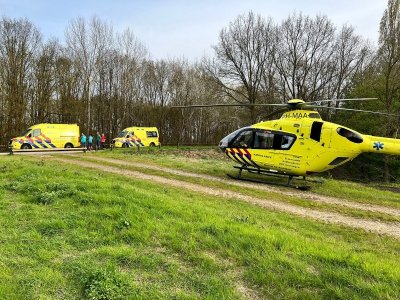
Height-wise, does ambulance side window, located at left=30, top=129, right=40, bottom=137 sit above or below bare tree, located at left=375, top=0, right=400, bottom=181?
below

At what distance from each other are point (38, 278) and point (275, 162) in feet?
33.0

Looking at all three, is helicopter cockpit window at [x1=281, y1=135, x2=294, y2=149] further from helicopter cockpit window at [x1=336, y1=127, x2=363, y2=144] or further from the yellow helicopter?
helicopter cockpit window at [x1=336, y1=127, x2=363, y2=144]

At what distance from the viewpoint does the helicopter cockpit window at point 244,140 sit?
40.1 feet

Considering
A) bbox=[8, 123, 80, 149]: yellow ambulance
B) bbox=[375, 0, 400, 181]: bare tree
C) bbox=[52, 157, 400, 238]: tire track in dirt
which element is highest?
bbox=[375, 0, 400, 181]: bare tree

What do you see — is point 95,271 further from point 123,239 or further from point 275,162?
point 275,162

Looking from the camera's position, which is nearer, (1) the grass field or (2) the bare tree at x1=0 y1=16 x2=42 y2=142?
(1) the grass field

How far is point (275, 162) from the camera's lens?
38.1 feet

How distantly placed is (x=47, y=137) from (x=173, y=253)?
2503cm

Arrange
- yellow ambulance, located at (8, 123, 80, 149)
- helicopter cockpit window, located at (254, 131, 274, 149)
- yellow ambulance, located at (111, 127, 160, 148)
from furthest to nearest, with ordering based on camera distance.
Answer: yellow ambulance, located at (111, 127, 160, 148)
yellow ambulance, located at (8, 123, 80, 149)
helicopter cockpit window, located at (254, 131, 274, 149)

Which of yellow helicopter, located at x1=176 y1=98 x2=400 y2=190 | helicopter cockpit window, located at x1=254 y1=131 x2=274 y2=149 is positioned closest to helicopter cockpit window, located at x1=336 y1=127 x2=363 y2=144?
yellow helicopter, located at x1=176 y1=98 x2=400 y2=190

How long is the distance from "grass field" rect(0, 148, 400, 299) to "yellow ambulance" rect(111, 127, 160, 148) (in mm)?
22661

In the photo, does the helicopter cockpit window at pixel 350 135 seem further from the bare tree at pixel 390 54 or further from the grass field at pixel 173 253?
the bare tree at pixel 390 54

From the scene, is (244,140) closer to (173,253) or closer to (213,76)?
(173,253)

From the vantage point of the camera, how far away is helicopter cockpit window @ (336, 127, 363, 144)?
10329 mm
